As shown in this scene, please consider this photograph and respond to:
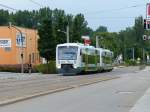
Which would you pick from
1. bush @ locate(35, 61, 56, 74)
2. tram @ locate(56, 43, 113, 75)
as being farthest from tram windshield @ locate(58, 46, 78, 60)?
bush @ locate(35, 61, 56, 74)

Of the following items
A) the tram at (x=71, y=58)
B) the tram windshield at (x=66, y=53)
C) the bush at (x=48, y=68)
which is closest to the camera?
the tram at (x=71, y=58)

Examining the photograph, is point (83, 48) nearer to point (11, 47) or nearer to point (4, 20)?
point (11, 47)

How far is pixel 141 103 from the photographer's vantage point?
21828 millimetres

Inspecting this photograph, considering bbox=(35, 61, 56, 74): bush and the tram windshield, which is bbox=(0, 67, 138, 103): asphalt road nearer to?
the tram windshield

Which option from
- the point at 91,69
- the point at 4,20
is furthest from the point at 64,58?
the point at 4,20

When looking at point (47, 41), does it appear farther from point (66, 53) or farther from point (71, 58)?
point (71, 58)

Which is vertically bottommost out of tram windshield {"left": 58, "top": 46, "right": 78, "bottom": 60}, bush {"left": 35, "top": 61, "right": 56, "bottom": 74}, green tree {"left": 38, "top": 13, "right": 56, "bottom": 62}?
bush {"left": 35, "top": 61, "right": 56, "bottom": 74}

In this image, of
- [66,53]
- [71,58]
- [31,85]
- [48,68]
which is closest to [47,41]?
[48,68]

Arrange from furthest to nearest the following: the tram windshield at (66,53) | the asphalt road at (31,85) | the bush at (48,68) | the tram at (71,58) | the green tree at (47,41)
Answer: the green tree at (47,41) → the bush at (48,68) → the tram windshield at (66,53) → the tram at (71,58) → the asphalt road at (31,85)

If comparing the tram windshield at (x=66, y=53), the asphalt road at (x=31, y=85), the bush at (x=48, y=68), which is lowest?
the asphalt road at (x=31, y=85)

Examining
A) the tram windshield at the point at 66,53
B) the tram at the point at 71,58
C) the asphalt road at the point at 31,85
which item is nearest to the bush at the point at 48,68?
the tram at the point at 71,58

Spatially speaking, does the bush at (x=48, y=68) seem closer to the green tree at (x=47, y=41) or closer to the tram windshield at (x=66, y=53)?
the tram windshield at (x=66, y=53)

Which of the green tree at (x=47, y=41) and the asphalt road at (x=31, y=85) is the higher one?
the green tree at (x=47, y=41)

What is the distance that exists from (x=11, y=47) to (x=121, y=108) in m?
78.9
